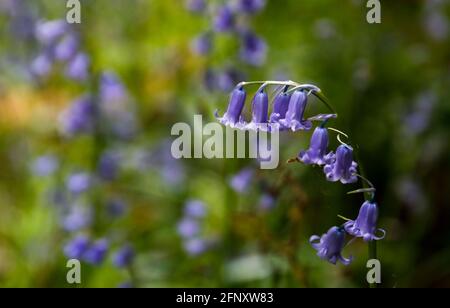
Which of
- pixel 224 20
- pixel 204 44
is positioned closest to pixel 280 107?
pixel 224 20

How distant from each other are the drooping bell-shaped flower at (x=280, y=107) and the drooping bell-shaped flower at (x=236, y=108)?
0.64ft

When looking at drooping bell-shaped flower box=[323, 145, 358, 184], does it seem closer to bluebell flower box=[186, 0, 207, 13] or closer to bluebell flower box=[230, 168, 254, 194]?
bluebell flower box=[230, 168, 254, 194]

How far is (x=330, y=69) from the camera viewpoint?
5480 millimetres

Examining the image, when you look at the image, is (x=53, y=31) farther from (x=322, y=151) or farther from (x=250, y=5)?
(x=322, y=151)

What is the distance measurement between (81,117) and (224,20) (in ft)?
3.37

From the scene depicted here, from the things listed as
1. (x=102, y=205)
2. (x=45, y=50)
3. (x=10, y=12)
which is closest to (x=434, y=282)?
(x=102, y=205)

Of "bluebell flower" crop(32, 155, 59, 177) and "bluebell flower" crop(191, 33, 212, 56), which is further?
"bluebell flower" crop(32, 155, 59, 177)

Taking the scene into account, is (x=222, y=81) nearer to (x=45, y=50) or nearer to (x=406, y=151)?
(x=45, y=50)

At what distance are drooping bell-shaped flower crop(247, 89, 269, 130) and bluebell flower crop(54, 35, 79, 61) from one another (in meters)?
1.88

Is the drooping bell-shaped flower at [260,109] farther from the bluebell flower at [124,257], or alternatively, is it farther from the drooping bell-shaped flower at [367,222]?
the bluebell flower at [124,257]

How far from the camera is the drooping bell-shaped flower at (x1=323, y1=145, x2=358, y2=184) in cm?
225

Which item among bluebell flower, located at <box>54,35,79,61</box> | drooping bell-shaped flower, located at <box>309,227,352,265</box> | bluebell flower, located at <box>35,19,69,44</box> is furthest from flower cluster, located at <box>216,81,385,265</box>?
bluebell flower, located at <box>35,19,69,44</box>

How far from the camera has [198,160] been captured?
5.32 m
